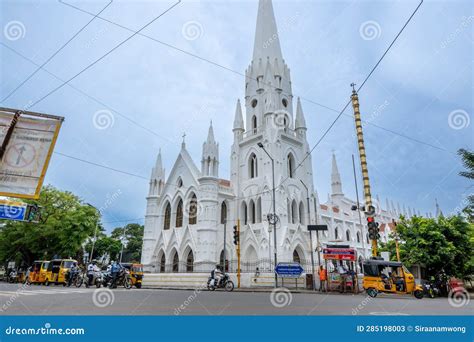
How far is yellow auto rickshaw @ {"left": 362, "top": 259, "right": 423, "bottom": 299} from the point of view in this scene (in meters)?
15.3

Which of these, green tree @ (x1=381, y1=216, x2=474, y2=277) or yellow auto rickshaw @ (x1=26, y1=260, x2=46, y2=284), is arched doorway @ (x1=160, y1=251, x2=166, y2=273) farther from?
green tree @ (x1=381, y1=216, x2=474, y2=277)

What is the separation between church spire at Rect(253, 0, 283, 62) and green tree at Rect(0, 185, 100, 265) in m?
26.2

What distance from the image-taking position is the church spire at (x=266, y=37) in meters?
37.5

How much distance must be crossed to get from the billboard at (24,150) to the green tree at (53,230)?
2896 cm

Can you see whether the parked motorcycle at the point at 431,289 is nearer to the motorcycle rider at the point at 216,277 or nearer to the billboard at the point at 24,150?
the motorcycle rider at the point at 216,277

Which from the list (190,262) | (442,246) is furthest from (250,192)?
(442,246)

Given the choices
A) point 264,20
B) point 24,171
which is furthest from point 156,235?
point 24,171

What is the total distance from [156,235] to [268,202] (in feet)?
45.5

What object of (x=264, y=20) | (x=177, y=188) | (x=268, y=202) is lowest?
(x=268, y=202)

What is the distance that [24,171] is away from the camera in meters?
5.19

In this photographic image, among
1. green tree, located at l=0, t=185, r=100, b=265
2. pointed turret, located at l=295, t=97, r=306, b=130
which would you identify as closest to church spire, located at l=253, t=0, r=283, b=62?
pointed turret, located at l=295, t=97, r=306, b=130

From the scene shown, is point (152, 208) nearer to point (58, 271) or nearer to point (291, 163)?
point (58, 271)

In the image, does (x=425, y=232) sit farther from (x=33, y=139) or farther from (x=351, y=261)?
(x=33, y=139)

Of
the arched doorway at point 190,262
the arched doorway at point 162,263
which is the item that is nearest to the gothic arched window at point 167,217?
the arched doorway at point 162,263
